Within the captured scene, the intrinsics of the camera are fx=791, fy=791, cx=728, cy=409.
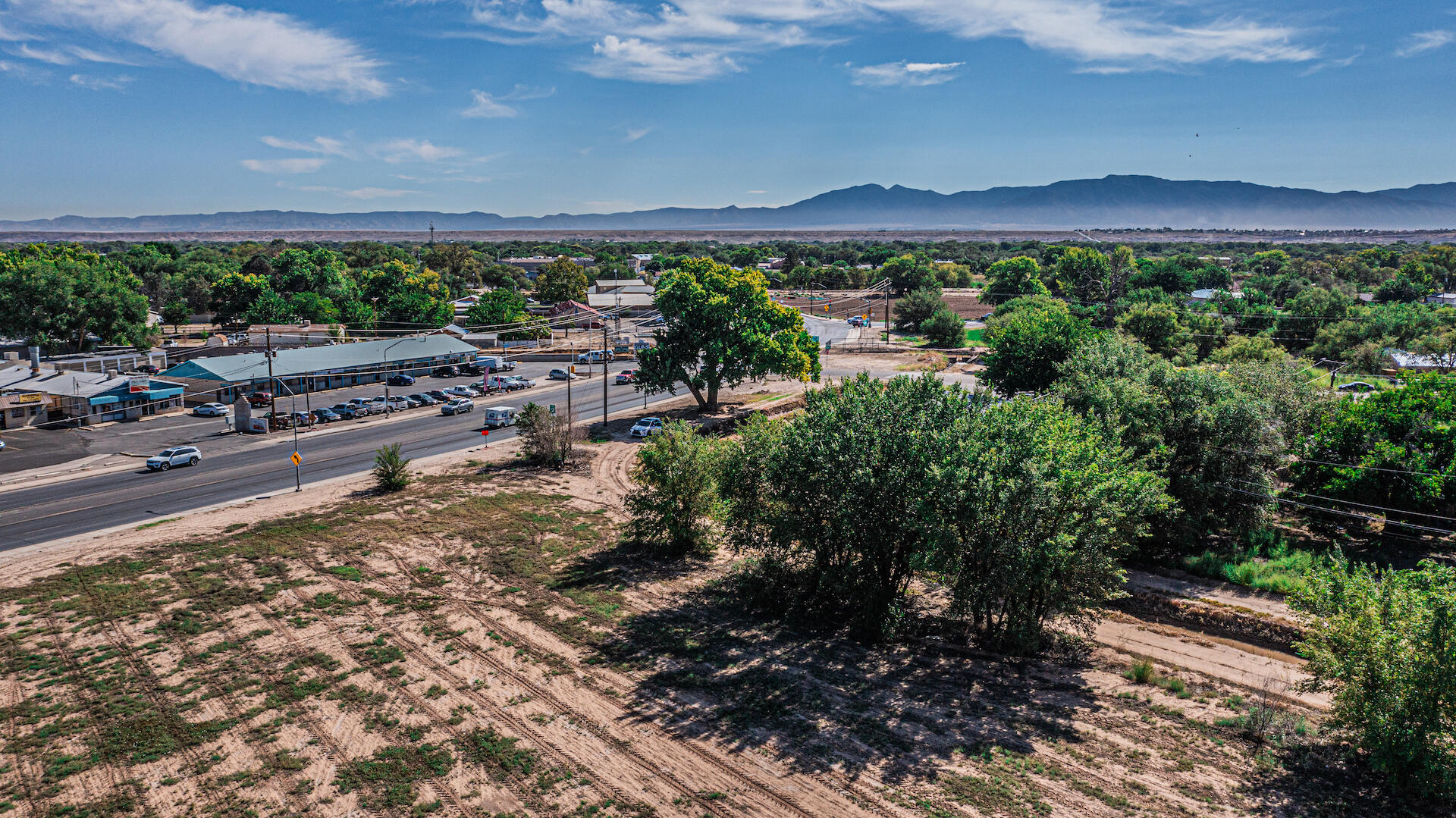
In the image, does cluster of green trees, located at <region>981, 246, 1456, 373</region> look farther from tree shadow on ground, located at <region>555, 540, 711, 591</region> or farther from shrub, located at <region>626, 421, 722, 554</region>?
tree shadow on ground, located at <region>555, 540, 711, 591</region>

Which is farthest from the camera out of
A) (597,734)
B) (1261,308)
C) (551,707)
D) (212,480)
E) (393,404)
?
(1261,308)

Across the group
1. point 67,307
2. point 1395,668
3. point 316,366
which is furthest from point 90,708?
point 67,307

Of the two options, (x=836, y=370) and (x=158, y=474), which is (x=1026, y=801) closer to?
(x=158, y=474)

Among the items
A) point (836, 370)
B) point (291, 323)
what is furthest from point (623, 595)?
point (291, 323)

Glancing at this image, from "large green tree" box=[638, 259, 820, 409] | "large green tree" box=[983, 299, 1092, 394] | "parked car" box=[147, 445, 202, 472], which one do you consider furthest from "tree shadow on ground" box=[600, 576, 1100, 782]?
"parked car" box=[147, 445, 202, 472]

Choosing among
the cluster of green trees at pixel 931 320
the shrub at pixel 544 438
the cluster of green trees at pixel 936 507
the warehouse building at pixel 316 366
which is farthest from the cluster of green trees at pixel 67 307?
the cluster of green trees at pixel 931 320

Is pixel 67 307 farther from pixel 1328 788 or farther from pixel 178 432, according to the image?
pixel 1328 788
